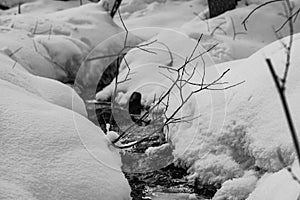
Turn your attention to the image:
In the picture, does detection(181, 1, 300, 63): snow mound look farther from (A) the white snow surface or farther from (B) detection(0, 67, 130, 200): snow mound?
(B) detection(0, 67, 130, 200): snow mound

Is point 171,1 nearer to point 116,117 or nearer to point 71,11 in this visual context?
point 71,11

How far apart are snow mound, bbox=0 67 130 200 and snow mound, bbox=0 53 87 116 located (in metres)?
0.45

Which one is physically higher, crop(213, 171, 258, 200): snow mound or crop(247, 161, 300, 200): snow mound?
crop(247, 161, 300, 200): snow mound

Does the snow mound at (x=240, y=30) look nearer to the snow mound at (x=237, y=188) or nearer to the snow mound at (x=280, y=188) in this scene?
the snow mound at (x=237, y=188)

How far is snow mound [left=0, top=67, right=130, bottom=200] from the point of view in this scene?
2.14 metres

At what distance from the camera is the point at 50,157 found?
2389 mm

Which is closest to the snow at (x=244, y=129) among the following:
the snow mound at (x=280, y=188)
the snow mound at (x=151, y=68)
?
the snow mound at (x=280, y=188)

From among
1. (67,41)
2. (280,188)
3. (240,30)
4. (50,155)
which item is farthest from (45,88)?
(240,30)

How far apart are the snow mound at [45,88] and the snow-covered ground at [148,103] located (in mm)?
13

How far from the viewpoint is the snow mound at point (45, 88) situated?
348cm

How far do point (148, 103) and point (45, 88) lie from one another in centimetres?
→ 164

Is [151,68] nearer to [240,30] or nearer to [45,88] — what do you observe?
[240,30]

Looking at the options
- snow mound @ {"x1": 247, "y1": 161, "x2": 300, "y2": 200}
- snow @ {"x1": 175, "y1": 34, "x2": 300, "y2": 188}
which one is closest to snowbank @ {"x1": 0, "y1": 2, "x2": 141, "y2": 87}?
snow @ {"x1": 175, "y1": 34, "x2": 300, "y2": 188}

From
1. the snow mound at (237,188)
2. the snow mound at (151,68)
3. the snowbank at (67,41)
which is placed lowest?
the snowbank at (67,41)
